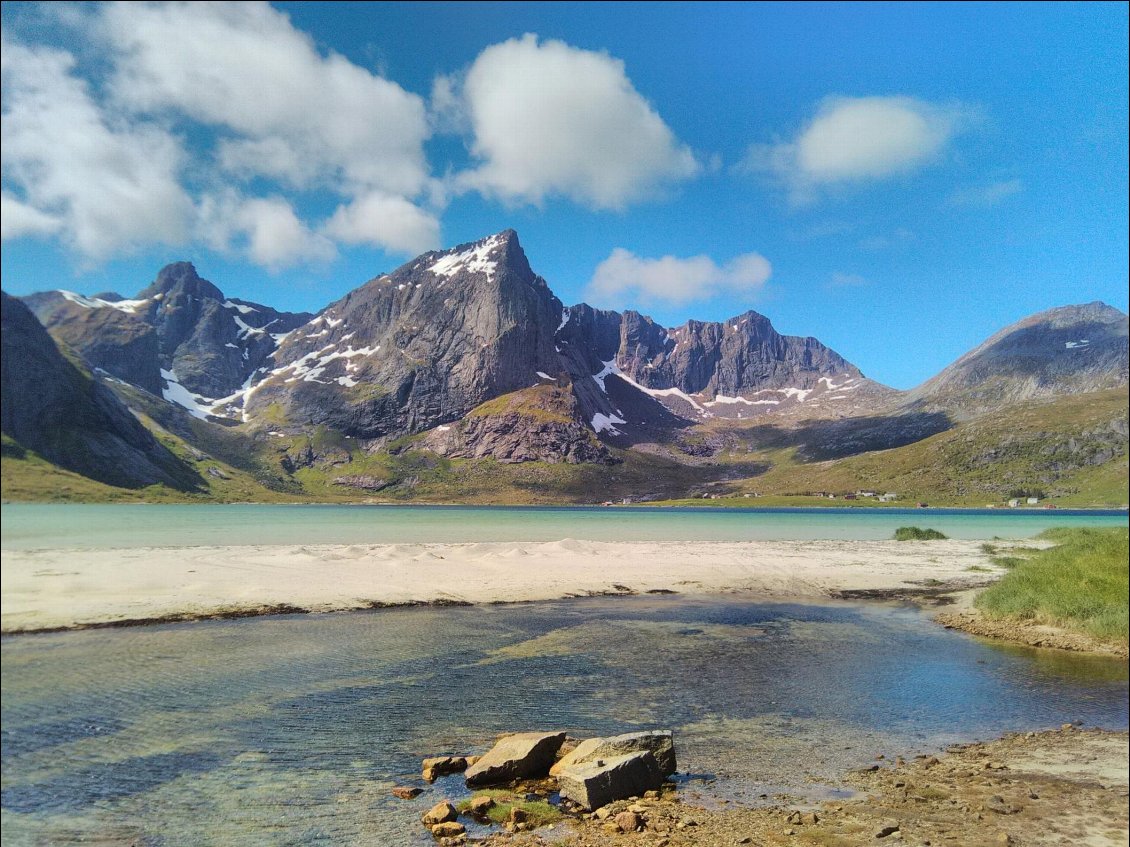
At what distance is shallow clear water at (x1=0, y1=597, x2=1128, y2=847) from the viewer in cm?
1031

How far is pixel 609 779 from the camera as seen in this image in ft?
38.2

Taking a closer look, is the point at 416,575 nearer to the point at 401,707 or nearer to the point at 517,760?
the point at 401,707

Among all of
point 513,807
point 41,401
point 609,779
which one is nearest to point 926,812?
point 609,779

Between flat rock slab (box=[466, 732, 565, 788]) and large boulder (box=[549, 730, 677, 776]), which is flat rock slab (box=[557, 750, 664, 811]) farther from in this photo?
flat rock slab (box=[466, 732, 565, 788])

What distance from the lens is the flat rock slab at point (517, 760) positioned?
12.4m

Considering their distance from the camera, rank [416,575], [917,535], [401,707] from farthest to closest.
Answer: [917,535] < [416,575] < [401,707]

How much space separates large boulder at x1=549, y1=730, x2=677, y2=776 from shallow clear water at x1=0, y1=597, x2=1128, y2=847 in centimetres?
66

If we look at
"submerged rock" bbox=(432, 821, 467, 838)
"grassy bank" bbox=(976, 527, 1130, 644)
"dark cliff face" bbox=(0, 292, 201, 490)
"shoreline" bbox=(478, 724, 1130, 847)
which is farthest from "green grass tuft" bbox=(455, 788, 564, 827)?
"grassy bank" bbox=(976, 527, 1130, 644)

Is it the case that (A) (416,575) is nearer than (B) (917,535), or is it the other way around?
(A) (416,575)

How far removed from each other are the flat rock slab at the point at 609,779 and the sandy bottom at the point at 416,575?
10.2 meters

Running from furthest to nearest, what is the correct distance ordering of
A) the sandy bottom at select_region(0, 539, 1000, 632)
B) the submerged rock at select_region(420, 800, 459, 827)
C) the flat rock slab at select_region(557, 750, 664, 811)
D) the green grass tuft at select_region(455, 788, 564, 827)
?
the sandy bottom at select_region(0, 539, 1000, 632), the flat rock slab at select_region(557, 750, 664, 811), the green grass tuft at select_region(455, 788, 564, 827), the submerged rock at select_region(420, 800, 459, 827)

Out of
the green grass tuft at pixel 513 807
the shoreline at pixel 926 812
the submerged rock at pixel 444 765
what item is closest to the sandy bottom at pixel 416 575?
the submerged rock at pixel 444 765

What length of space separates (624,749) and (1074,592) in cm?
2668

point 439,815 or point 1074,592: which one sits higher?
point 1074,592
